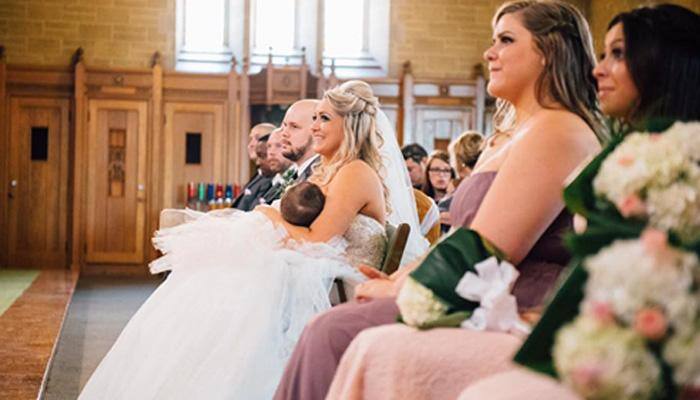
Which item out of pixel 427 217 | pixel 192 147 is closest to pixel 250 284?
pixel 427 217

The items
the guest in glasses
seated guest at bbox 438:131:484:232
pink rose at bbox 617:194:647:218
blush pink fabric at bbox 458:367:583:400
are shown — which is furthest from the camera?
the guest in glasses

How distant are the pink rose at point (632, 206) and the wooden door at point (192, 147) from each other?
1244 cm

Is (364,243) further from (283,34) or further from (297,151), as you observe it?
(283,34)

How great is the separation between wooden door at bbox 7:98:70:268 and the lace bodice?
32.6 feet

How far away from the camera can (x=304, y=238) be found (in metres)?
4.54

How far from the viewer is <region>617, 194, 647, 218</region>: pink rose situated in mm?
1584

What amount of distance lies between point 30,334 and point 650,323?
657cm

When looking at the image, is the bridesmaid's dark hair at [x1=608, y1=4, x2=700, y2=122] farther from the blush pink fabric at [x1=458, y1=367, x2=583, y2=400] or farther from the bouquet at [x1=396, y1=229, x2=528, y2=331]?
the blush pink fabric at [x1=458, y1=367, x2=583, y2=400]

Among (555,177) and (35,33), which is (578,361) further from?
(35,33)

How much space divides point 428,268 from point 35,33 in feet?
40.1

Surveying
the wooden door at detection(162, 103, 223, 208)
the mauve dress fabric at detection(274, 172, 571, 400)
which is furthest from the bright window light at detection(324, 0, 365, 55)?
the mauve dress fabric at detection(274, 172, 571, 400)

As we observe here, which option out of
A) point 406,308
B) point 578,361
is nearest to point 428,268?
point 406,308

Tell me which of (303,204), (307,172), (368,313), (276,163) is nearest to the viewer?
(368,313)

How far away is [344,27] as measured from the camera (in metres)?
14.8
